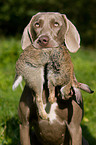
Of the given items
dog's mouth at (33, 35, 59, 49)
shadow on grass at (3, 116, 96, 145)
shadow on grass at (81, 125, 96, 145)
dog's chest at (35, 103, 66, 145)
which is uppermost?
dog's mouth at (33, 35, 59, 49)

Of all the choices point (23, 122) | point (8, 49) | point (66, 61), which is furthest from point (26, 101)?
point (8, 49)

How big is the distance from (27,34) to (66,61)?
1178mm

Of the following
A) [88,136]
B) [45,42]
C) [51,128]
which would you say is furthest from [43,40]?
[88,136]

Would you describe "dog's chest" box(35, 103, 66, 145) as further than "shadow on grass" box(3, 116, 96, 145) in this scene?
No

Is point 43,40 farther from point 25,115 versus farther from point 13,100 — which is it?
point 13,100

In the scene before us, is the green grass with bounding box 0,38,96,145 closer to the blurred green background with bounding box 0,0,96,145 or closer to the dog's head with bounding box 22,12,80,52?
the blurred green background with bounding box 0,0,96,145

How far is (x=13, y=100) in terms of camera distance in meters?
4.69

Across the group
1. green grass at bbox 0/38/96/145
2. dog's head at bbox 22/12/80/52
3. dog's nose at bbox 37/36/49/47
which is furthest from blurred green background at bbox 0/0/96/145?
dog's nose at bbox 37/36/49/47

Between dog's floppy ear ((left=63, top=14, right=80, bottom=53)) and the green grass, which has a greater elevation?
dog's floppy ear ((left=63, top=14, right=80, bottom=53))

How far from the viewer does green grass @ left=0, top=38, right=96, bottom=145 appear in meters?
3.87

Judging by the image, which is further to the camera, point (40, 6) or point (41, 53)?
point (40, 6)

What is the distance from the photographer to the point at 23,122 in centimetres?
290

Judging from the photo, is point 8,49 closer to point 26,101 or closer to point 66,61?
point 26,101

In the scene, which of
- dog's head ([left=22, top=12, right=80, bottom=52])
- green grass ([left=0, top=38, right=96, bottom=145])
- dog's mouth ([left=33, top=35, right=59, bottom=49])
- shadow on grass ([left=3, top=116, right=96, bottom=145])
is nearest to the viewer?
dog's mouth ([left=33, top=35, right=59, bottom=49])
